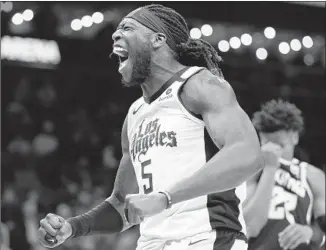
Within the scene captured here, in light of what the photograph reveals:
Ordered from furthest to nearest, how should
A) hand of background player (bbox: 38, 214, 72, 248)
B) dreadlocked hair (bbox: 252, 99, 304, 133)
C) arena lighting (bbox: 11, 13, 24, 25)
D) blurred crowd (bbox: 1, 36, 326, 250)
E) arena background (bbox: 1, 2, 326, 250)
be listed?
arena lighting (bbox: 11, 13, 24, 25), arena background (bbox: 1, 2, 326, 250), blurred crowd (bbox: 1, 36, 326, 250), dreadlocked hair (bbox: 252, 99, 304, 133), hand of background player (bbox: 38, 214, 72, 248)

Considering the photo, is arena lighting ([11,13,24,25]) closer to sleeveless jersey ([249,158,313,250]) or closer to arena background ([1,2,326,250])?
arena background ([1,2,326,250])

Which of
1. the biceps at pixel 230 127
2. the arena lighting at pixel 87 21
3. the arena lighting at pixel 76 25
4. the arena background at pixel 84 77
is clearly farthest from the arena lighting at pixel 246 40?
the biceps at pixel 230 127

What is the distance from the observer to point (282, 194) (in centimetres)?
536

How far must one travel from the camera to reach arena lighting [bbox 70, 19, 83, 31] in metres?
12.5

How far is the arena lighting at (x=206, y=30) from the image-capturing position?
12898mm

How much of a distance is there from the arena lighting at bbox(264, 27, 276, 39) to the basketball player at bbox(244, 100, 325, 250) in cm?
812

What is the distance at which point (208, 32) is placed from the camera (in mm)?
13000

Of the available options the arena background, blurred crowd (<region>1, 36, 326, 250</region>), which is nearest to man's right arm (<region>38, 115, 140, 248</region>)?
blurred crowd (<region>1, 36, 326, 250</region>)

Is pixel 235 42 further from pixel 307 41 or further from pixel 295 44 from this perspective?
pixel 307 41

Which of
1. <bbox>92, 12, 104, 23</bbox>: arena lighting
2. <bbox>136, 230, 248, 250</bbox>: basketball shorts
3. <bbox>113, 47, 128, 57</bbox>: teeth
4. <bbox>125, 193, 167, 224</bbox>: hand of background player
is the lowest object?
<bbox>92, 12, 104, 23</bbox>: arena lighting

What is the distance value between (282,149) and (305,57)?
9472 millimetres

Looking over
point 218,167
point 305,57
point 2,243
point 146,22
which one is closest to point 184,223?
point 218,167

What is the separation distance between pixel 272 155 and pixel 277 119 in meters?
0.65

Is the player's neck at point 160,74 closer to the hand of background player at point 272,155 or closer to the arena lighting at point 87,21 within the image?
the hand of background player at point 272,155
